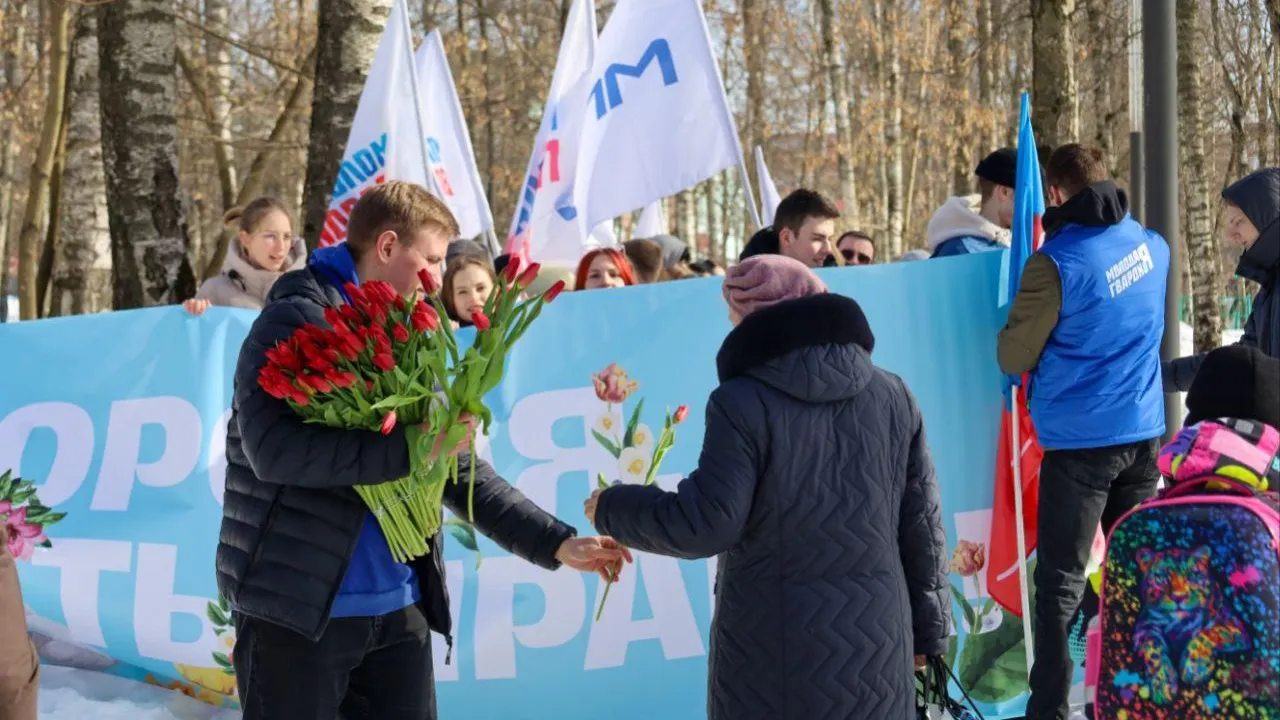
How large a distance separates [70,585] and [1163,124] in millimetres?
5493

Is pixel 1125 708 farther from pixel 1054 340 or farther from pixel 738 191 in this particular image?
pixel 738 191

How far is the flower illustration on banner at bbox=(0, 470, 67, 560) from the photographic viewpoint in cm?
551

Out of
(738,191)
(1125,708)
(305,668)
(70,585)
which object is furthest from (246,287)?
(738,191)

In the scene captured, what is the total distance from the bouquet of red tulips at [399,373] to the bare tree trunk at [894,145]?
21.2 metres

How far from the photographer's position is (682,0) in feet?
23.7

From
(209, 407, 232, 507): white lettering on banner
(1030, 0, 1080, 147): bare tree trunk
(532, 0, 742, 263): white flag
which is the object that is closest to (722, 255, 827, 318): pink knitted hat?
(209, 407, 232, 507): white lettering on banner

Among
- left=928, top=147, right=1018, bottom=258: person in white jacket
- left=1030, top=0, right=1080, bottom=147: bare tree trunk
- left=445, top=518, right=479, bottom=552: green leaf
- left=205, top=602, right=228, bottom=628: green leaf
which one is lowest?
left=205, top=602, right=228, bottom=628: green leaf

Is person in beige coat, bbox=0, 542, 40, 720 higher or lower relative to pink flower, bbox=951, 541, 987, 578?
higher

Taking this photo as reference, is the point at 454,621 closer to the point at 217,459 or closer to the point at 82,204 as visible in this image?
the point at 217,459

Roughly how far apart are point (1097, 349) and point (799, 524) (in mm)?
2333

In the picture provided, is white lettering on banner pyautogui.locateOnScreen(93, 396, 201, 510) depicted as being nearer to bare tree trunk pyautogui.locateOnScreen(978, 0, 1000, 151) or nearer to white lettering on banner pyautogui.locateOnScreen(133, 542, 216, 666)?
white lettering on banner pyautogui.locateOnScreen(133, 542, 216, 666)

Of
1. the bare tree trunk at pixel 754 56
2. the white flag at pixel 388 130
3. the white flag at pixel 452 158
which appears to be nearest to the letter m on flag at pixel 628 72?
the white flag at pixel 388 130

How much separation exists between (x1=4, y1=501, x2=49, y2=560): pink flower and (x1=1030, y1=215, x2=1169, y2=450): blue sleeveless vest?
3.81m

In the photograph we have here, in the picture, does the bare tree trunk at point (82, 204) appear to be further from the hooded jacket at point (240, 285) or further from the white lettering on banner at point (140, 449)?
the white lettering on banner at point (140, 449)
